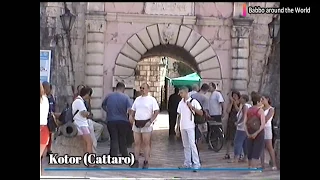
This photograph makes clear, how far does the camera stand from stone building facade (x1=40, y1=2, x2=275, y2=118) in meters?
12.4

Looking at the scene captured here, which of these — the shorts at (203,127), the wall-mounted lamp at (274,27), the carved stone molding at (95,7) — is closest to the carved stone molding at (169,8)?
the carved stone molding at (95,7)

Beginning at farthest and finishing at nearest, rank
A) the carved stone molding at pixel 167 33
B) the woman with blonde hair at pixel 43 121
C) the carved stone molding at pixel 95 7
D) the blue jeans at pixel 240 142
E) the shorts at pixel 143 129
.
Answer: the carved stone molding at pixel 167 33, the carved stone molding at pixel 95 7, the blue jeans at pixel 240 142, the shorts at pixel 143 129, the woman with blonde hair at pixel 43 121

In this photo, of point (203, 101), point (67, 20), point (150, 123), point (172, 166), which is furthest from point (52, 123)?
point (67, 20)

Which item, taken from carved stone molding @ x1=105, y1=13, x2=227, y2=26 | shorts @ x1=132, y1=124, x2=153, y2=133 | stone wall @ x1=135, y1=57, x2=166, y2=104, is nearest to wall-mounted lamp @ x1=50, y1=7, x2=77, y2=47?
carved stone molding @ x1=105, y1=13, x2=227, y2=26

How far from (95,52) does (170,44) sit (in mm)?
1975

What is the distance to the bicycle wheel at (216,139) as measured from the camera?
1104 centimetres

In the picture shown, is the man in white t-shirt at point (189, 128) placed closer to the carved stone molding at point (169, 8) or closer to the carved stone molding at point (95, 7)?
the carved stone molding at point (169, 8)

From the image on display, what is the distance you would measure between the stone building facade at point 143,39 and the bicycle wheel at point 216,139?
1.91 m

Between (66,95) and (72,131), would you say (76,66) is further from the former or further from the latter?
(72,131)

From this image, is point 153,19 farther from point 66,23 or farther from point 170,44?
point 66,23

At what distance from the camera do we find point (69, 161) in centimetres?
822
